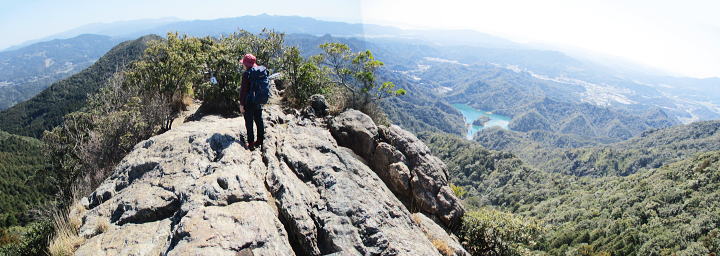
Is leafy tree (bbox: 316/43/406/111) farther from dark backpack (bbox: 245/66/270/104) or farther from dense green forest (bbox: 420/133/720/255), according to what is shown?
dense green forest (bbox: 420/133/720/255)

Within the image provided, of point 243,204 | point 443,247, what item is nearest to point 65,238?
point 243,204

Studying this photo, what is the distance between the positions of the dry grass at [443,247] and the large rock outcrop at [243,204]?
0.05 metres

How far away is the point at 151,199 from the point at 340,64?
517 inches

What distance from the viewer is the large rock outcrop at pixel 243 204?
19.4ft

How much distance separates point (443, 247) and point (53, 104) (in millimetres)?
183341

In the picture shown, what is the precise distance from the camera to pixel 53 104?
144 metres

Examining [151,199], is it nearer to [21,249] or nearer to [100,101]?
[21,249]

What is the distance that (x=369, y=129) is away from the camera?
12.8 m

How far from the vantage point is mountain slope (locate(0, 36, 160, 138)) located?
131 meters

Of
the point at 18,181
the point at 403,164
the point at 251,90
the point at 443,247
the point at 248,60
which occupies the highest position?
the point at 248,60

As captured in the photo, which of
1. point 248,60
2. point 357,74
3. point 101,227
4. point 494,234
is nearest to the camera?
point 101,227

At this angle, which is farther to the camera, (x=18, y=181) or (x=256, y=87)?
(x=18, y=181)

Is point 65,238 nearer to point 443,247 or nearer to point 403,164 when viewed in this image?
point 443,247

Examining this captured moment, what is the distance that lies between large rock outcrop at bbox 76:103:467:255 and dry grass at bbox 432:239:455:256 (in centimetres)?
5
